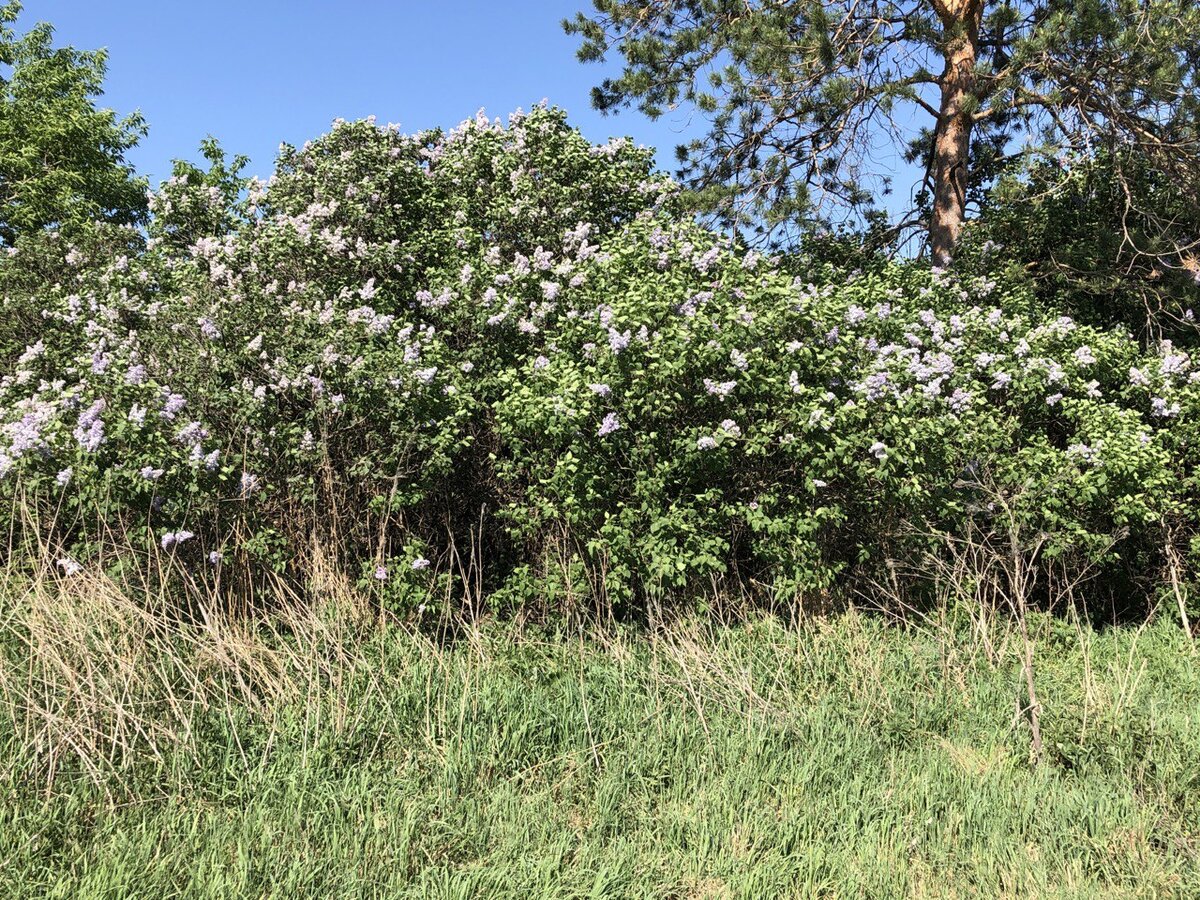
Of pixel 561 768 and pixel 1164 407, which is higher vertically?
pixel 1164 407

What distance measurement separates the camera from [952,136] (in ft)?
28.2

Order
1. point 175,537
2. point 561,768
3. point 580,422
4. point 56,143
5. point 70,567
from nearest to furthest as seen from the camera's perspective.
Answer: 1. point 561,768
2. point 70,567
3. point 175,537
4. point 580,422
5. point 56,143

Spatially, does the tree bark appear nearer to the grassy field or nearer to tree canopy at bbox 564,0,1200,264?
tree canopy at bbox 564,0,1200,264

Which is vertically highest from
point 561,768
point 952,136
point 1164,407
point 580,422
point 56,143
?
point 56,143

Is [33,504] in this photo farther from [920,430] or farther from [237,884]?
[920,430]

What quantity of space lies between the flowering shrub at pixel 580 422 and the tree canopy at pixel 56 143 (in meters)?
12.7

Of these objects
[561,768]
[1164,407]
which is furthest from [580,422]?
[1164,407]

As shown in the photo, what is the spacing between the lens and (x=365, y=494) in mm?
5512

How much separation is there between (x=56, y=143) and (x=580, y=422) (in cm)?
1857

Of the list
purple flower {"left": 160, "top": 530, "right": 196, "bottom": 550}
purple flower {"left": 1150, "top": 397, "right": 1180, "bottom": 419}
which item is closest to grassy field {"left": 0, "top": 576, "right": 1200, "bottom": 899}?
purple flower {"left": 160, "top": 530, "right": 196, "bottom": 550}

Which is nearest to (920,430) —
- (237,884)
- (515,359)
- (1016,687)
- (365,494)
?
(1016,687)

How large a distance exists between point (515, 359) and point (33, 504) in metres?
3.16

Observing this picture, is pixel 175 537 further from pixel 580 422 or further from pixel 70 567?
pixel 580 422

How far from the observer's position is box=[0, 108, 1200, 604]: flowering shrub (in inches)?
192
